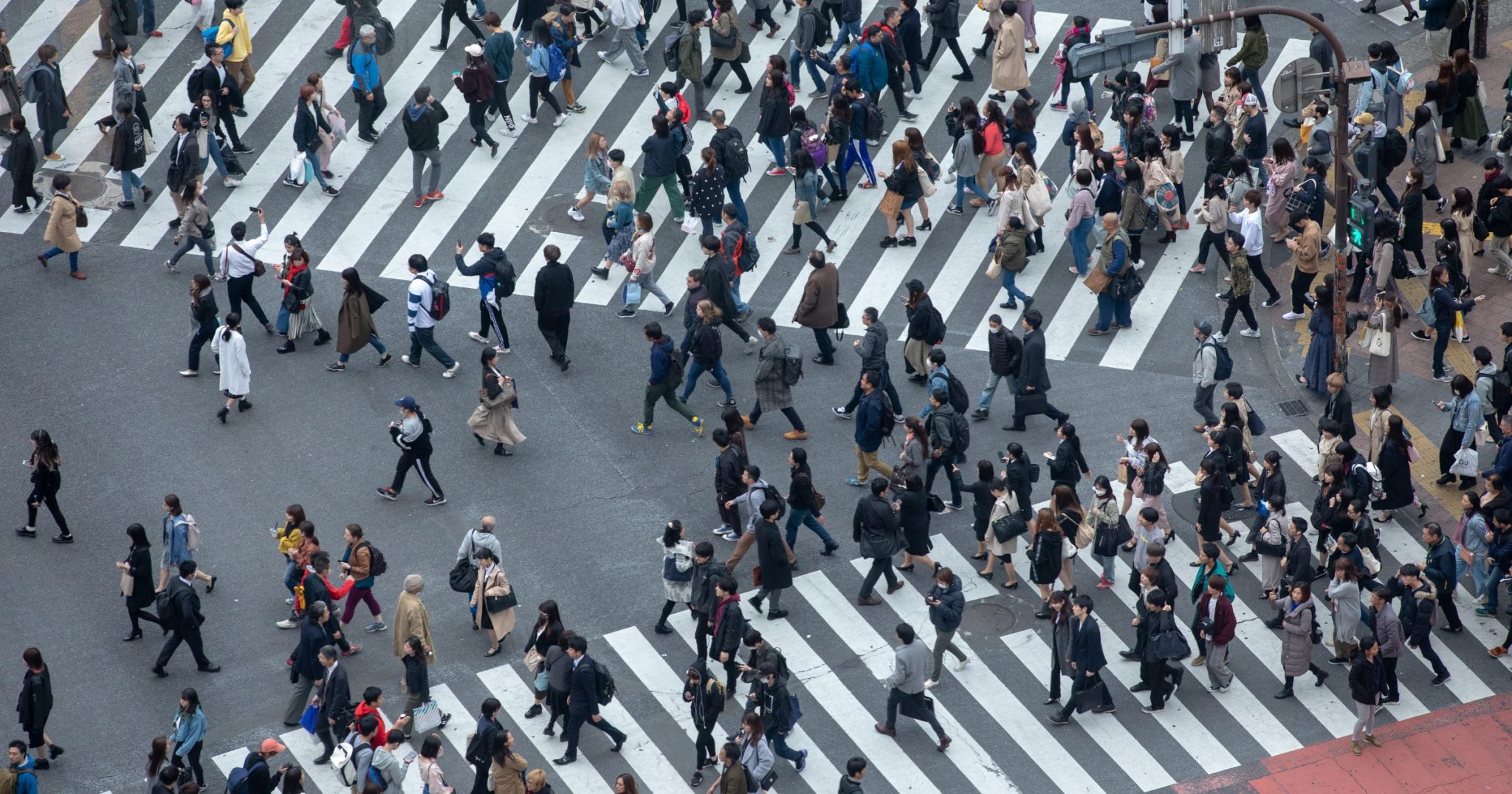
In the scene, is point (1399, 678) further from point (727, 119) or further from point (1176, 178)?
point (727, 119)

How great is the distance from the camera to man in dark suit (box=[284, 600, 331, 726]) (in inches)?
818

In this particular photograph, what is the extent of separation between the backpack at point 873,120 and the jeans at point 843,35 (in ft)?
6.62

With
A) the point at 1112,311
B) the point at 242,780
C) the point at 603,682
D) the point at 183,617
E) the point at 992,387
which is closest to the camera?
the point at 242,780

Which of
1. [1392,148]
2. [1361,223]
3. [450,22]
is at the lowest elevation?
[450,22]

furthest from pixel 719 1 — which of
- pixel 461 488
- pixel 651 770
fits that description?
pixel 651 770

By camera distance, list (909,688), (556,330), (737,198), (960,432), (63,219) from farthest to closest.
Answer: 1. (737,198)
2. (63,219)
3. (556,330)
4. (960,432)
5. (909,688)

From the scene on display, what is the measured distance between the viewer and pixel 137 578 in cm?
2188

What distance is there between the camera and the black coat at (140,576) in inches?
859

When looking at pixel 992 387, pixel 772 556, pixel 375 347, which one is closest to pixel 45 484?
pixel 375 347

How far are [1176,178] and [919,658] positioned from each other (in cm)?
1078

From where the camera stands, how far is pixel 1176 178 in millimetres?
28984

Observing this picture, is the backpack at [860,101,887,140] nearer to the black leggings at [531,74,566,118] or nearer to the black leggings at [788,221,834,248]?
the black leggings at [788,221,834,248]

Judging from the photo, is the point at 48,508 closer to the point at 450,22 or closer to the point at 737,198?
the point at 737,198

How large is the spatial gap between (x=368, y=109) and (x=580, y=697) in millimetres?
12745
